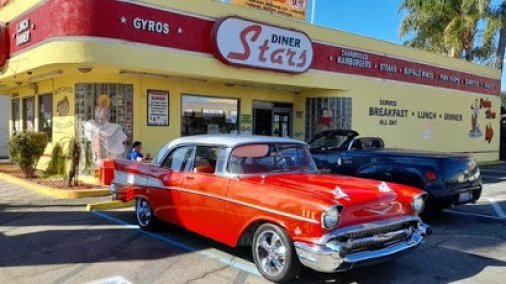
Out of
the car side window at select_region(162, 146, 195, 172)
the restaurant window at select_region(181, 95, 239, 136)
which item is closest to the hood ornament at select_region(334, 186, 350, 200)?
the car side window at select_region(162, 146, 195, 172)

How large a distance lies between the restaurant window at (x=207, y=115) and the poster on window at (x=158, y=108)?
0.55m

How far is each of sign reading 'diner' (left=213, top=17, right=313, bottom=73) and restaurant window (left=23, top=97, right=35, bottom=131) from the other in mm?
7310

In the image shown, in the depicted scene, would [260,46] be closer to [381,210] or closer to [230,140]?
[230,140]

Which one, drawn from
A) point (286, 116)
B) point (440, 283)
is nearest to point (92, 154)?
point (286, 116)

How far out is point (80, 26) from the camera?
1014 cm

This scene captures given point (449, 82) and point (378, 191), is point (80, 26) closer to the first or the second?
point (378, 191)

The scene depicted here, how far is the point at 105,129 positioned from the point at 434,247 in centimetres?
832

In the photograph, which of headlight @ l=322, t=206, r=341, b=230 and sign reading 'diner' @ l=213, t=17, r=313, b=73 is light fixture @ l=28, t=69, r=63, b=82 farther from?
headlight @ l=322, t=206, r=341, b=230

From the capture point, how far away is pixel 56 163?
13328 millimetres

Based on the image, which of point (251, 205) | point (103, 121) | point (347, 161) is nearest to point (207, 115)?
point (103, 121)

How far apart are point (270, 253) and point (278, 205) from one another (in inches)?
21.1

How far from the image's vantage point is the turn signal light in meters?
7.67

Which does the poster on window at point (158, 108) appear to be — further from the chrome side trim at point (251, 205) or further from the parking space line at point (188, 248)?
the chrome side trim at point (251, 205)

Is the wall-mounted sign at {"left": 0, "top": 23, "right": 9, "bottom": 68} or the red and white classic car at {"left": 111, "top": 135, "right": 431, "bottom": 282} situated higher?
the wall-mounted sign at {"left": 0, "top": 23, "right": 9, "bottom": 68}
